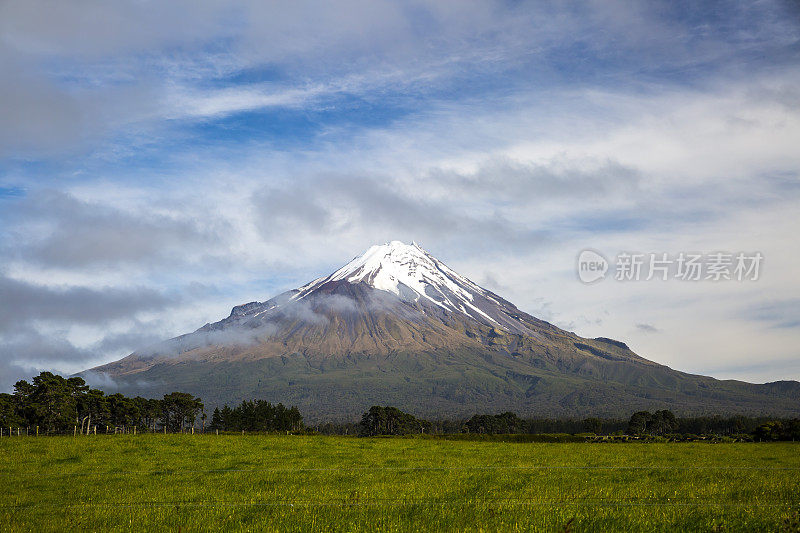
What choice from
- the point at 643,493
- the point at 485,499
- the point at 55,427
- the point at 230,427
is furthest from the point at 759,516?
the point at 230,427

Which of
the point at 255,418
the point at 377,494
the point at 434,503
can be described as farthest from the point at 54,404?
the point at 434,503

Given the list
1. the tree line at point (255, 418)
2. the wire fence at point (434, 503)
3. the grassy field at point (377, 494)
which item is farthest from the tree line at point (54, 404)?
the wire fence at point (434, 503)

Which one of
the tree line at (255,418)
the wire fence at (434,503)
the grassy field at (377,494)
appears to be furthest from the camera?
the tree line at (255,418)

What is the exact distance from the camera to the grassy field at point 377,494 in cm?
1246

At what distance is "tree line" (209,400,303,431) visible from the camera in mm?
133000

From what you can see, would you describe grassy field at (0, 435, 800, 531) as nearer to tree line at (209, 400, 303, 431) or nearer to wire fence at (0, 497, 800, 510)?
Answer: wire fence at (0, 497, 800, 510)

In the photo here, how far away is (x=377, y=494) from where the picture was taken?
1645cm

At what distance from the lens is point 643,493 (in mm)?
16281

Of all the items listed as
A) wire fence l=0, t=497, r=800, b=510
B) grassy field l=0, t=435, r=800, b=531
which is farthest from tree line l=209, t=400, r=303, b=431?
wire fence l=0, t=497, r=800, b=510

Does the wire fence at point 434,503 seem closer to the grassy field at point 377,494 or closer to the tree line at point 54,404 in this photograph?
the grassy field at point 377,494

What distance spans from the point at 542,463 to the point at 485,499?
12.1m

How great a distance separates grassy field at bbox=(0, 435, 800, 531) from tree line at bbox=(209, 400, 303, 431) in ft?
358

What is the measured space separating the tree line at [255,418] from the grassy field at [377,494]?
109001 millimetres

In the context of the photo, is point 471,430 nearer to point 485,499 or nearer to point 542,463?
point 542,463
